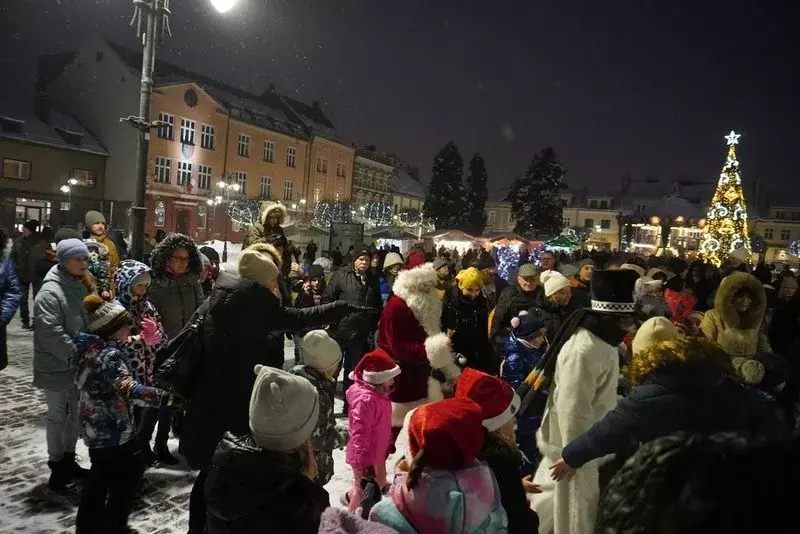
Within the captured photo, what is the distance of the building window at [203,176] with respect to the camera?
39500mm

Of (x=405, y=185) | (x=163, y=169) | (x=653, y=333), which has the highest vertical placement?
(x=405, y=185)

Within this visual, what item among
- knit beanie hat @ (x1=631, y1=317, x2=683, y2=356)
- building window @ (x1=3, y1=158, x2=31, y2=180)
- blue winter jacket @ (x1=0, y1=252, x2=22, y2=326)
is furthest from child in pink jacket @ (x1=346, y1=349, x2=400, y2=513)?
building window @ (x1=3, y1=158, x2=31, y2=180)

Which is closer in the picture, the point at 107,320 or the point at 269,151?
the point at 107,320

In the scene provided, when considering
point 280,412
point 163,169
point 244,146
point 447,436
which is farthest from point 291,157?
point 447,436

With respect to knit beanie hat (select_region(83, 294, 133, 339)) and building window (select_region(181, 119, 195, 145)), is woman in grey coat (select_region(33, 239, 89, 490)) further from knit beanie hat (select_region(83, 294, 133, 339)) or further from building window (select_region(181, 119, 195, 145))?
building window (select_region(181, 119, 195, 145))

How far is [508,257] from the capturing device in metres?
21.1

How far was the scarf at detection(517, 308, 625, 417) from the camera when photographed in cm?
337

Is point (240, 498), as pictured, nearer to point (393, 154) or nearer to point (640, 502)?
point (640, 502)

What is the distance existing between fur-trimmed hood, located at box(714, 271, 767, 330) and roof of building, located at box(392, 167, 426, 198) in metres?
61.6

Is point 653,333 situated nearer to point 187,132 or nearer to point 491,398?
point 491,398

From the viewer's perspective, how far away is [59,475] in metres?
4.38

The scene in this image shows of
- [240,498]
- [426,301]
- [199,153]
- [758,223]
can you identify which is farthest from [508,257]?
[758,223]

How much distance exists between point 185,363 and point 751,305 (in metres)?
4.55

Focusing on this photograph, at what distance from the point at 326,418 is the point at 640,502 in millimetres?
3120
